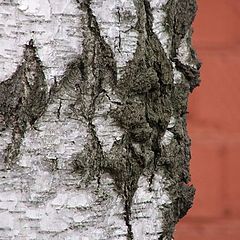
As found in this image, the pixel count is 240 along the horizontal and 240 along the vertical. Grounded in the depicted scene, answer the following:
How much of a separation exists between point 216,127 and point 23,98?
149cm

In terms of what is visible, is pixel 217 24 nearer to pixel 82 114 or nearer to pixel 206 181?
pixel 206 181

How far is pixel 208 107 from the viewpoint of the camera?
2.36 m

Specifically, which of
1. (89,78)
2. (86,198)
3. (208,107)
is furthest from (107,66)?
(208,107)

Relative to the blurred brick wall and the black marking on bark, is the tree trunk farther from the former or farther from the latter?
the blurred brick wall

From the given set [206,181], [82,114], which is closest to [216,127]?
[206,181]

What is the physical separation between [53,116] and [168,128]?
14cm

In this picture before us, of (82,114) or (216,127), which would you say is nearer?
(82,114)

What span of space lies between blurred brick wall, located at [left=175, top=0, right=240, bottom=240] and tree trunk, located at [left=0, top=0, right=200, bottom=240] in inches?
53.6

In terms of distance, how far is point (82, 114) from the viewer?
0.90m

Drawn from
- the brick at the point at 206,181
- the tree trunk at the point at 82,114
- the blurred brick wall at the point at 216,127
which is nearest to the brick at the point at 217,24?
the blurred brick wall at the point at 216,127

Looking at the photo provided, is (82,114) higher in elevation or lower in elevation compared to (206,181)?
lower

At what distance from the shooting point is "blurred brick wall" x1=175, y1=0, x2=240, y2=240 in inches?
91.9

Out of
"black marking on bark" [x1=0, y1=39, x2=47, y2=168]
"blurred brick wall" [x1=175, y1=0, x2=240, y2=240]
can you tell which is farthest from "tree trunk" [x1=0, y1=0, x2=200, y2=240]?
"blurred brick wall" [x1=175, y1=0, x2=240, y2=240]

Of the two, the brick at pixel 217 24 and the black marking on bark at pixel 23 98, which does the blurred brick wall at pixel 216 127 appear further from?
the black marking on bark at pixel 23 98
